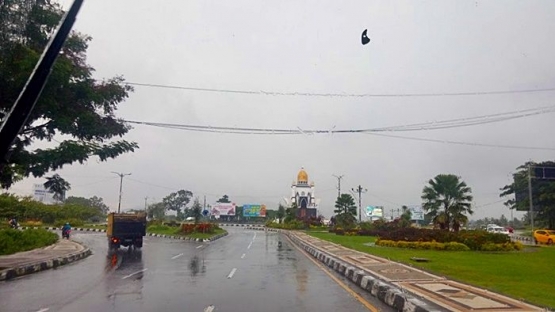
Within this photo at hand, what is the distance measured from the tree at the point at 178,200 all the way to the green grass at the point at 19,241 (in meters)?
92.0

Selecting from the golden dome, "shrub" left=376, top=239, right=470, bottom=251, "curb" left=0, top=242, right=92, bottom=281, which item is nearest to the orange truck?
"curb" left=0, top=242, right=92, bottom=281

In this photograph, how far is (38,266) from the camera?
16.4 meters

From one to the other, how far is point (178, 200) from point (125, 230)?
9466cm

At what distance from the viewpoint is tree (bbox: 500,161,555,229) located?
46.1 metres

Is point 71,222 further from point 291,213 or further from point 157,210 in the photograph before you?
point 157,210


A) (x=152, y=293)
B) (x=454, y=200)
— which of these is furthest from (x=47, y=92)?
(x=454, y=200)

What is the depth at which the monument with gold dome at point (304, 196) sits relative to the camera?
92750 millimetres

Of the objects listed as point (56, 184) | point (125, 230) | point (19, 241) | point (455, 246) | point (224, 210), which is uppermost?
point (224, 210)

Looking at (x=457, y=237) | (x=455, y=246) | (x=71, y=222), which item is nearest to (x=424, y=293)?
(x=455, y=246)

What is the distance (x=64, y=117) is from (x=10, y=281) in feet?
17.9

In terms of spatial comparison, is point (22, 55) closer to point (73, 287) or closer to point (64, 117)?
point (64, 117)

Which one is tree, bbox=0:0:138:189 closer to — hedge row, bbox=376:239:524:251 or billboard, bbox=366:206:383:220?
hedge row, bbox=376:239:524:251

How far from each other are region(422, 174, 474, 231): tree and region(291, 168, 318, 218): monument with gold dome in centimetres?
5432

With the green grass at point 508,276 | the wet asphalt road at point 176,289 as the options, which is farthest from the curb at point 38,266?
the green grass at point 508,276
